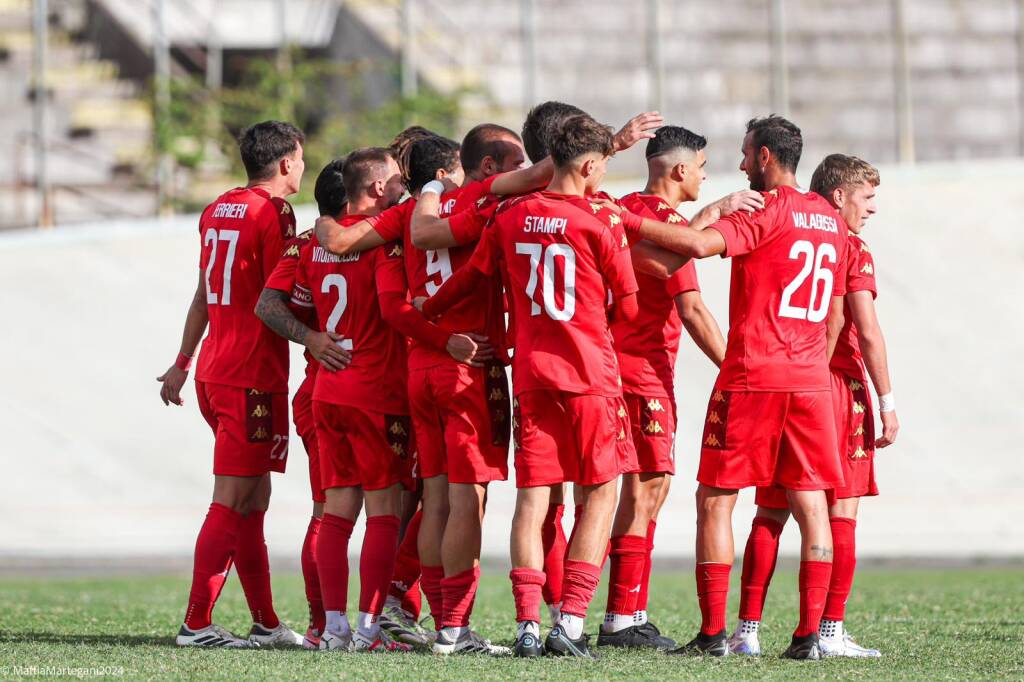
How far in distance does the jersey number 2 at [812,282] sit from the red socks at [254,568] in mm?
2473

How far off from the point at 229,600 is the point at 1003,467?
27.6 feet

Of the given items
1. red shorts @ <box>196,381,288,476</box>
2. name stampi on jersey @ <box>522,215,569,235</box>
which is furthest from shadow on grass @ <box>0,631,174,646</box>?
name stampi on jersey @ <box>522,215,569,235</box>

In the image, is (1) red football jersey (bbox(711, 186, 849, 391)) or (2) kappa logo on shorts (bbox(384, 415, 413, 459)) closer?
(1) red football jersey (bbox(711, 186, 849, 391))

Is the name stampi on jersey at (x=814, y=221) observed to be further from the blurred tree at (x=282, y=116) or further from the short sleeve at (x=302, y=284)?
the blurred tree at (x=282, y=116)

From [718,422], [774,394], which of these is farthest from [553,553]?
[774,394]

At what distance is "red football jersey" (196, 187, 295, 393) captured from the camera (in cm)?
677

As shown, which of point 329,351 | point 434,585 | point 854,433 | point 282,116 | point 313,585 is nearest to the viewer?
point 434,585

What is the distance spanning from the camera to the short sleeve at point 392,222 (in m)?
6.35

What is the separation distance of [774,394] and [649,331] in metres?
0.66

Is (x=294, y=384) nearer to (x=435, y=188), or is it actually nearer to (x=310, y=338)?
(x=310, y=338)

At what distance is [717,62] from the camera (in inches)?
795

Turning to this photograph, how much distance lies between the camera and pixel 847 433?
649 cm

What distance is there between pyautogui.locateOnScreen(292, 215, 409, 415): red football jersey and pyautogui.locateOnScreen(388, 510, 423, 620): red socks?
84 cm

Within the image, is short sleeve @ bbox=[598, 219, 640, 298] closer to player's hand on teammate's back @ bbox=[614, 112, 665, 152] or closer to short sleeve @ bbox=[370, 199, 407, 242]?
player's hand on teammate's back @ bbox=[614, 112, 665, 152]
